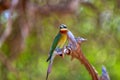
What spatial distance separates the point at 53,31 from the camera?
2695mm

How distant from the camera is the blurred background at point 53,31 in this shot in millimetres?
2238

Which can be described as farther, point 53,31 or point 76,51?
point 53,31

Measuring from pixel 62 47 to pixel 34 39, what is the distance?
2.52 meters

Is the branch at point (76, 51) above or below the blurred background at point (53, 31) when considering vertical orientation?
above

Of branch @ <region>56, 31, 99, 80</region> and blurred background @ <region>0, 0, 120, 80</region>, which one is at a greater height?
branch @ <region>56, 31, 99, 80</region>

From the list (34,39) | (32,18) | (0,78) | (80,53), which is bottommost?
(0,78)

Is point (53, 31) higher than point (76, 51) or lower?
lower

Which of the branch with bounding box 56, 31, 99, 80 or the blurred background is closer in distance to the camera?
the branch with bounding box 56, 31, 99, 80

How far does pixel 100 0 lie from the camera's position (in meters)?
Answer: 2.70

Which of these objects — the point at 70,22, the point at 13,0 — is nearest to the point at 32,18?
the point at 13,0

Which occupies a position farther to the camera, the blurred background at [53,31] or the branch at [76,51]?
the blurred background at [53,31]

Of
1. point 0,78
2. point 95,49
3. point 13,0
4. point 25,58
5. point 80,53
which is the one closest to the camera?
point 80,53

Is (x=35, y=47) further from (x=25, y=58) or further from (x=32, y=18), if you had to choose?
(x=32, y=18)

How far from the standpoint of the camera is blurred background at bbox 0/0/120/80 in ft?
7.34
